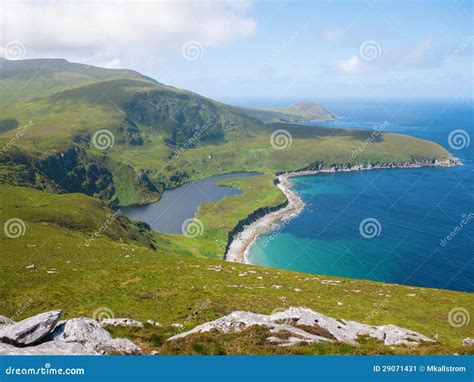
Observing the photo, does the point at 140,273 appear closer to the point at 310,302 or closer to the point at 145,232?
the point at 310,302

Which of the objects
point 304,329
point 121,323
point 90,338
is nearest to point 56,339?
point 90,338

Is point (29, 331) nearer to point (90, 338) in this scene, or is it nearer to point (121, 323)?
point (90, 338)

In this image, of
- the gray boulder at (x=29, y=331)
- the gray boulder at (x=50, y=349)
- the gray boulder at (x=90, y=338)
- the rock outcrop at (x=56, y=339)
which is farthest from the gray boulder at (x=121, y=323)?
the gray boulder at (x=50, y=349)

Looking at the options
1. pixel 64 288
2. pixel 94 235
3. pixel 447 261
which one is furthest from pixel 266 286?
pixel 447 261

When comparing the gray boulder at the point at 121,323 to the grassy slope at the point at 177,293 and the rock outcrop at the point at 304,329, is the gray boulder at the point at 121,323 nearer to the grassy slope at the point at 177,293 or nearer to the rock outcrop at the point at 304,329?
the grassy slope at the point at 177,293

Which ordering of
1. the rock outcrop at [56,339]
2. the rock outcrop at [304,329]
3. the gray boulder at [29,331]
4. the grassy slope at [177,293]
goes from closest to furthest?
A: the rock outcrop at [56,339], the gray boulder at [29,331], the rock outcrop at [304,329], the grassy slope at [177,293]

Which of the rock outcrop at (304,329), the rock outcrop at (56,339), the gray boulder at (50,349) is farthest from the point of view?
the rock outcrop at (304,329)

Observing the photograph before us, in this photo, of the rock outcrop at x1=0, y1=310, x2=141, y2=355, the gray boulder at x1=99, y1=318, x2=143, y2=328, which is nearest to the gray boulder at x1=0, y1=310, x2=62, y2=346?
the rock outcrop at x1=0, y1=310, x2=141, y2=355

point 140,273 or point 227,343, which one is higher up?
point 227,343
